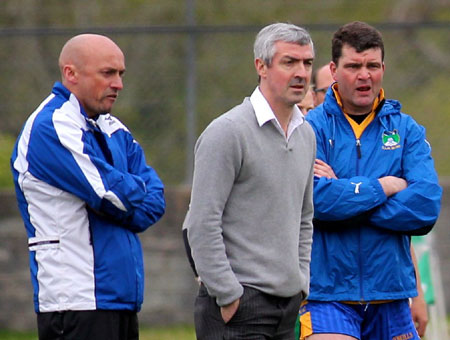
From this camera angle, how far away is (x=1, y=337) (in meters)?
9.80

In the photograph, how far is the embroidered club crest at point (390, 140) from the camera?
5.62 m

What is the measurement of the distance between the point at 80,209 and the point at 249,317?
0.91 m

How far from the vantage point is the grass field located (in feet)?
31.8

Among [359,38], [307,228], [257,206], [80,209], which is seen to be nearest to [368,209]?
[307,228]

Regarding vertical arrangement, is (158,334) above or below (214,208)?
below

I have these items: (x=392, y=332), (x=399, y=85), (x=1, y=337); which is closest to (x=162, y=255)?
(x=1, y=337)

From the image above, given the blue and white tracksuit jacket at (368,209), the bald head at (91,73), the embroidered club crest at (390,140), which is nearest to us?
the bald head at (91,73)

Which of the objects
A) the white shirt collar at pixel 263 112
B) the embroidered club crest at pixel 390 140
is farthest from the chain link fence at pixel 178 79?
the white shirt collar at pixel 263 112

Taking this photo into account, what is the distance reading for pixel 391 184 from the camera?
18.1 ft

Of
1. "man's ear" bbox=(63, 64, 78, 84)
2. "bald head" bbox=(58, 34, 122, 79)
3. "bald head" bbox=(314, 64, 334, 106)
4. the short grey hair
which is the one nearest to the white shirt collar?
the short grey hair

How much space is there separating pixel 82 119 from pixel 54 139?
186 millimetres

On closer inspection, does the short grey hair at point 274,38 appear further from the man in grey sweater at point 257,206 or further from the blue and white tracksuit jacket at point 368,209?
the blue and white tracksuit jacket at point 368,209

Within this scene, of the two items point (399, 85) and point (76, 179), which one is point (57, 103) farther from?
point (399, 85)

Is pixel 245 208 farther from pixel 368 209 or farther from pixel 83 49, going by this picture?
pixel 83 49
